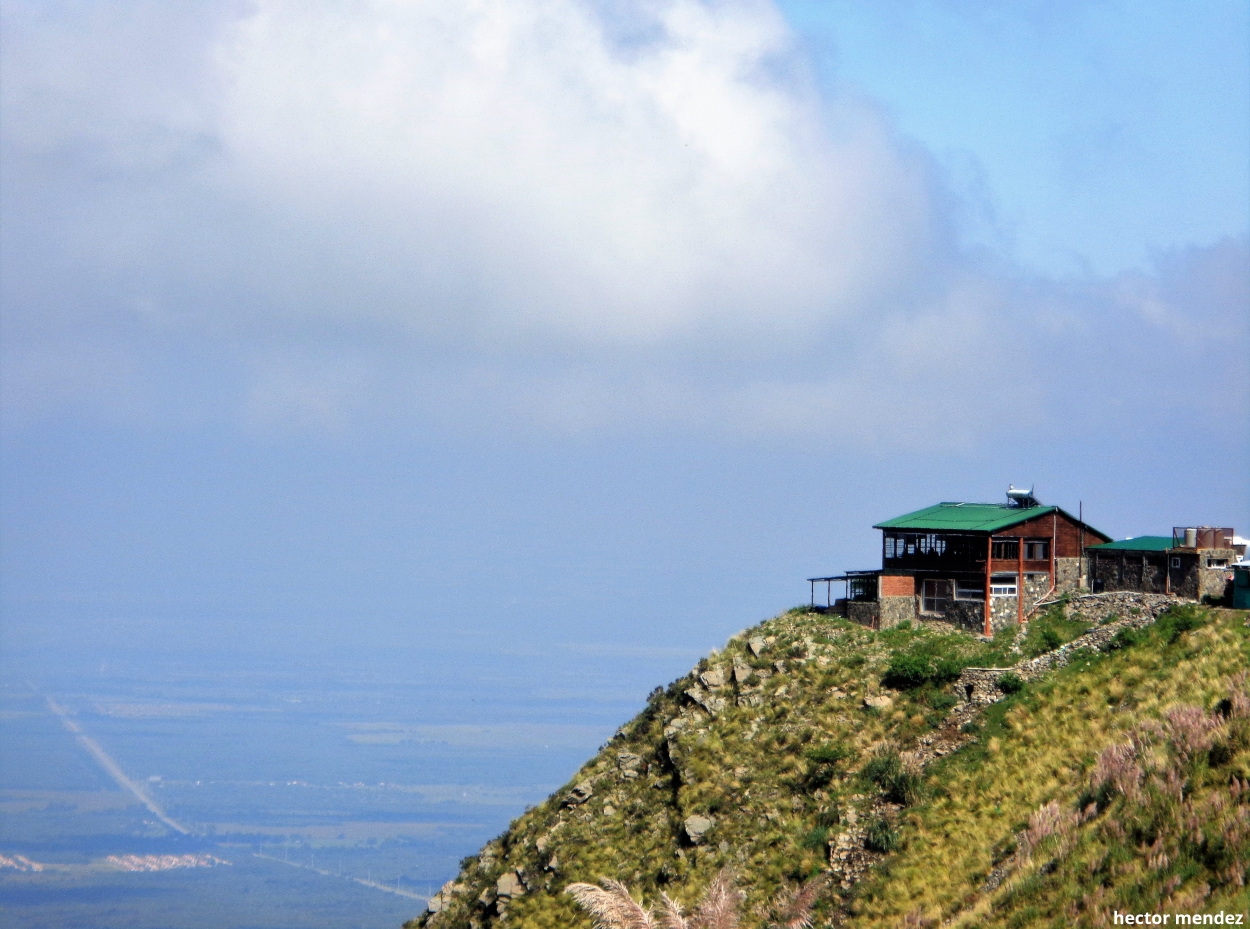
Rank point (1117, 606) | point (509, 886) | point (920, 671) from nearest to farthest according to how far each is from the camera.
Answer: point (509, 886), point (920, 671), point (1117, 606)

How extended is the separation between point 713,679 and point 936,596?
12520 mm

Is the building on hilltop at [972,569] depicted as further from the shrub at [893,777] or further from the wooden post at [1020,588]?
the shrub at [893,777]

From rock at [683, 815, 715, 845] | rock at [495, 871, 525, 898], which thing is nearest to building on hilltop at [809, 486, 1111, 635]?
rock at [683, 815, 715, 845]

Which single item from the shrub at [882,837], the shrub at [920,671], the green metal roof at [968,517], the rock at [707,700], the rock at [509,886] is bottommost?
the rock at [509,886]

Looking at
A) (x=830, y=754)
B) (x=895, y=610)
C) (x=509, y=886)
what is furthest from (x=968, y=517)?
(x=509, y=886)

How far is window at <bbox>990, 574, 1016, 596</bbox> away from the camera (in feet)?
194

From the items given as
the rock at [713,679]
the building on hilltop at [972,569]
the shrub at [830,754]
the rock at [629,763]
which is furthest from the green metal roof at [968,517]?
the rock at [629,763]

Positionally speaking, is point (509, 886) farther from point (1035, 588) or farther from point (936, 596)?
point (1035, 588)

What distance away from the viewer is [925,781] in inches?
1764

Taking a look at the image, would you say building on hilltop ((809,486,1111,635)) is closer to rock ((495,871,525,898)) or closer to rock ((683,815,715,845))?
rock ((683,815,715,845))

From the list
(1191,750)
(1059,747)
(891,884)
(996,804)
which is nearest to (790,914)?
(891,884)

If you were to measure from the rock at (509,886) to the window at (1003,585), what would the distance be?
26.3 m

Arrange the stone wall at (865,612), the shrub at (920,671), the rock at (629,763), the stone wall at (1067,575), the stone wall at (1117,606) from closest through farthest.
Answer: the shrub at (920,671) → the stone wall at (1117,606) → the rock at (629,763) → the stone wall at (865,612) → the stone wall at (1067,575)

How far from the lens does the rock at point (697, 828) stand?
47.2 m
